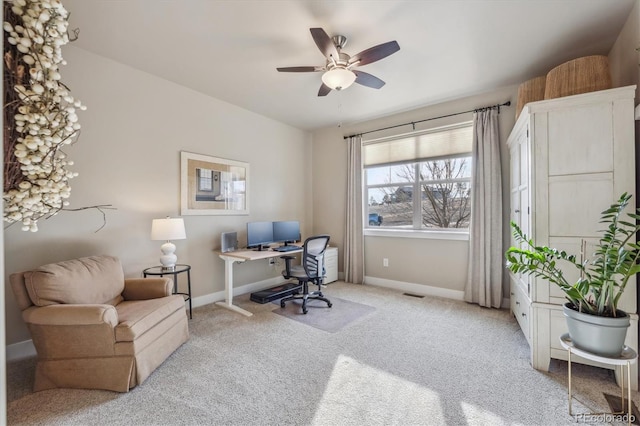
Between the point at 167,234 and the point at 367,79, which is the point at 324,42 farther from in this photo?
the point at 167,234

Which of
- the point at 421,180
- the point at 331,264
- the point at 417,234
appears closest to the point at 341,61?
the point at 421,180

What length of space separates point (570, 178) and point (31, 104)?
313 cm

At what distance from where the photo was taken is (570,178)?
2061 mm

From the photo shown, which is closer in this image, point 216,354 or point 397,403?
point 397,403

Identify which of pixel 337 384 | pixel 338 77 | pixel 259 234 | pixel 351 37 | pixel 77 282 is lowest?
pixel 337 384

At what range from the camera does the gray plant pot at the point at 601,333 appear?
1.59m

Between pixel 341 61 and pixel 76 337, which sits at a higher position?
pixel 341 61

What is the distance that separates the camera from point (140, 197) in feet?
10.0

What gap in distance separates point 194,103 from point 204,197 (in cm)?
118

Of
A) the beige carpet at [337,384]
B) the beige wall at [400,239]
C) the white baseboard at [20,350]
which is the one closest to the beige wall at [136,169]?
the white baseboard at [20,350]

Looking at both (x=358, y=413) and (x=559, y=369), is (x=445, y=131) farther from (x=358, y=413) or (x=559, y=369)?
(x=358, y=413)

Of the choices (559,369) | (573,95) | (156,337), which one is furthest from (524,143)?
(156,337)

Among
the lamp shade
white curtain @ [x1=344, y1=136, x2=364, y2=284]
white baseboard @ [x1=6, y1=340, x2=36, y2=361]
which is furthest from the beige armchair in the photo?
white curtain @ [x1=344, y1=136, x2=364, y2=284]

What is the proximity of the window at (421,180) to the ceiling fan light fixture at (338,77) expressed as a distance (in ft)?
6.85
